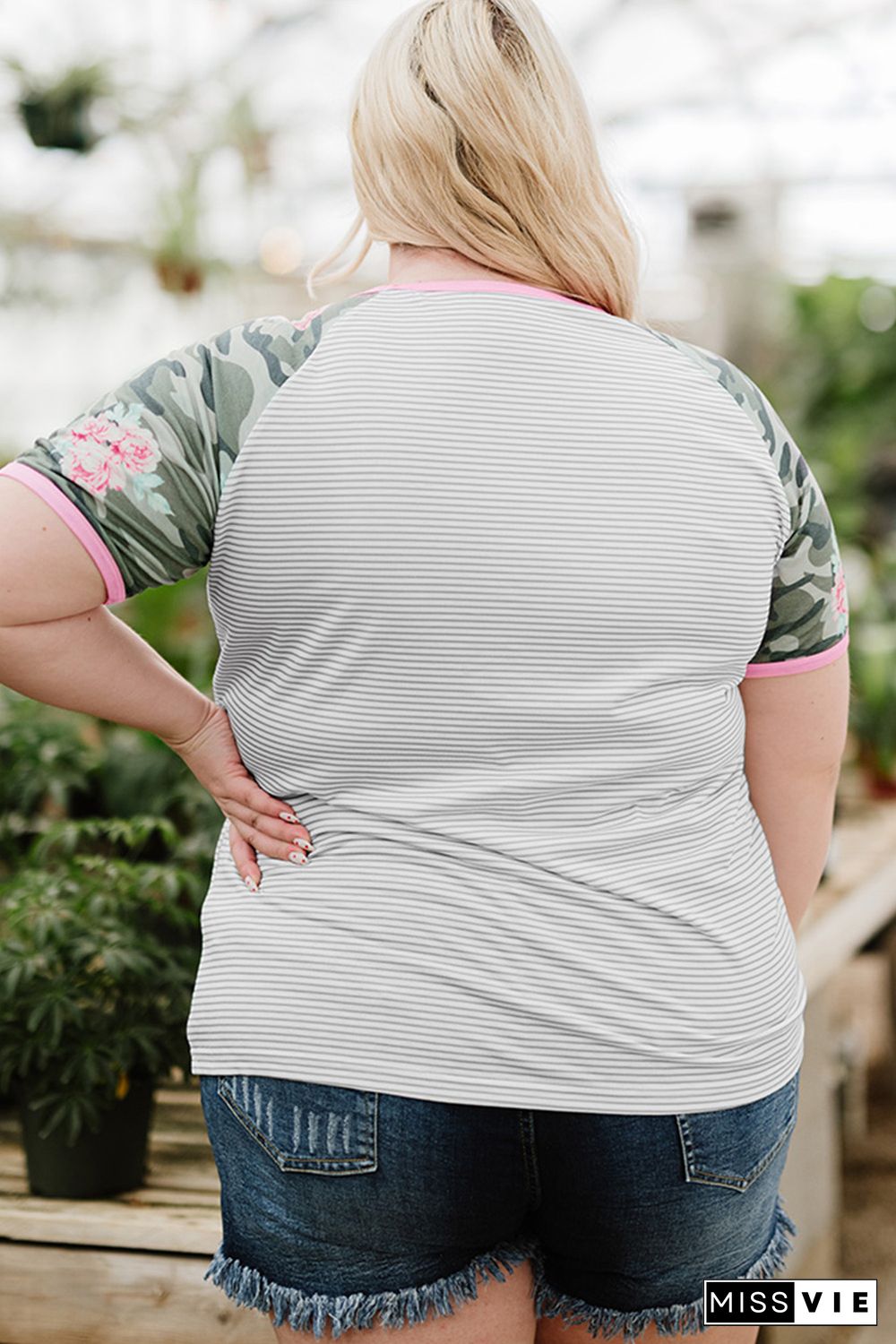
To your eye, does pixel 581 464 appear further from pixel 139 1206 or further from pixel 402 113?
pixel 139 1206

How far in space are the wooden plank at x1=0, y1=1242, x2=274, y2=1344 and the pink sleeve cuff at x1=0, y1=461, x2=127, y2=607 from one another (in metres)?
1.02

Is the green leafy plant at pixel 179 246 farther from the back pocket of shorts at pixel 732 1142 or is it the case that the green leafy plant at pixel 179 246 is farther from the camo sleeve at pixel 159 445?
the back pocket of shorts at pixel 732 1142

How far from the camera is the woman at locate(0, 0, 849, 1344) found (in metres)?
→ 1.05

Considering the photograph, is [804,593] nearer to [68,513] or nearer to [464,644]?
[464,644]

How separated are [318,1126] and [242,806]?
9.7 inches

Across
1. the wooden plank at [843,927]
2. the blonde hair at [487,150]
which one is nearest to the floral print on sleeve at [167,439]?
the blonde hair at [487,150]

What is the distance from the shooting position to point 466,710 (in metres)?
1.05

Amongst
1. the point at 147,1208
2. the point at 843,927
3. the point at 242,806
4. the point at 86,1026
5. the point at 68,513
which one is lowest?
the point at 843,927

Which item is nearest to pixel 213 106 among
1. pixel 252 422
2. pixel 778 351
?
pixel 778 351

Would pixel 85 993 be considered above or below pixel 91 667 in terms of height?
below

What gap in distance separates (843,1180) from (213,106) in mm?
3815

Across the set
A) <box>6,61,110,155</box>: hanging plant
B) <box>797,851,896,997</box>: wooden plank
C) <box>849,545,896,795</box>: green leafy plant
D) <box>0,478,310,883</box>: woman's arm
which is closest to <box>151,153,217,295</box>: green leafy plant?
<box>6,61,110,155</box>: hanging plant

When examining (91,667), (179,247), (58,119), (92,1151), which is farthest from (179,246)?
(91,667)

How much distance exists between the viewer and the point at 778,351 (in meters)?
7.85
